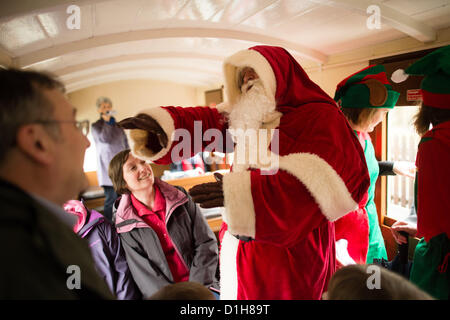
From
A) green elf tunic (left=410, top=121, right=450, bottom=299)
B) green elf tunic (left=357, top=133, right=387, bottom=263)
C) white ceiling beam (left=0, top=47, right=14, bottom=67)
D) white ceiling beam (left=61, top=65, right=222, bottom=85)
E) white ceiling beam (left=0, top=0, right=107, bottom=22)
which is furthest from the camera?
white ceiling beam (left=61, top=65, right=222, bottom=85)

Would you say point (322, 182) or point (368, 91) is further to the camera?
point (368, 91)

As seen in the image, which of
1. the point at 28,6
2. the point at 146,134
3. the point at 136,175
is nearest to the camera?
the point at 146,134

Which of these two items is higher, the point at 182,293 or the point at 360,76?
the point at 360,76

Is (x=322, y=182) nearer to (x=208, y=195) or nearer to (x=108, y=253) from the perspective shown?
(x=208, y=195)

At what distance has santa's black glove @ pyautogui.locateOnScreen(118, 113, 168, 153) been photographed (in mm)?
879

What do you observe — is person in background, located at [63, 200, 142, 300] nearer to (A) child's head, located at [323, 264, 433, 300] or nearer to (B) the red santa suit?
(B) the red santa suit

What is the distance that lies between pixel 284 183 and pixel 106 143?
3247 mm

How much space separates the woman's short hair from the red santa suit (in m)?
0.66

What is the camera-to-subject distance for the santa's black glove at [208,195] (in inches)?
26.6

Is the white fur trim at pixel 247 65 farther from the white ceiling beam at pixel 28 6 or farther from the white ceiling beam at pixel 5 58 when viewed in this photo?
the white ceiling beam at pixel 5 58

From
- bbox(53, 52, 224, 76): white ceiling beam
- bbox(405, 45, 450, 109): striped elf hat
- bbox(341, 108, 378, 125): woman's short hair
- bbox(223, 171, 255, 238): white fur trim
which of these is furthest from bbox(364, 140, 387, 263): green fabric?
bbox(53, 52, 224, 76): white ceiling beam

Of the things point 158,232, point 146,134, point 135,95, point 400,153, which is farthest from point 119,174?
point 135,95

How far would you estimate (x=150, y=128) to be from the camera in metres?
0.92
